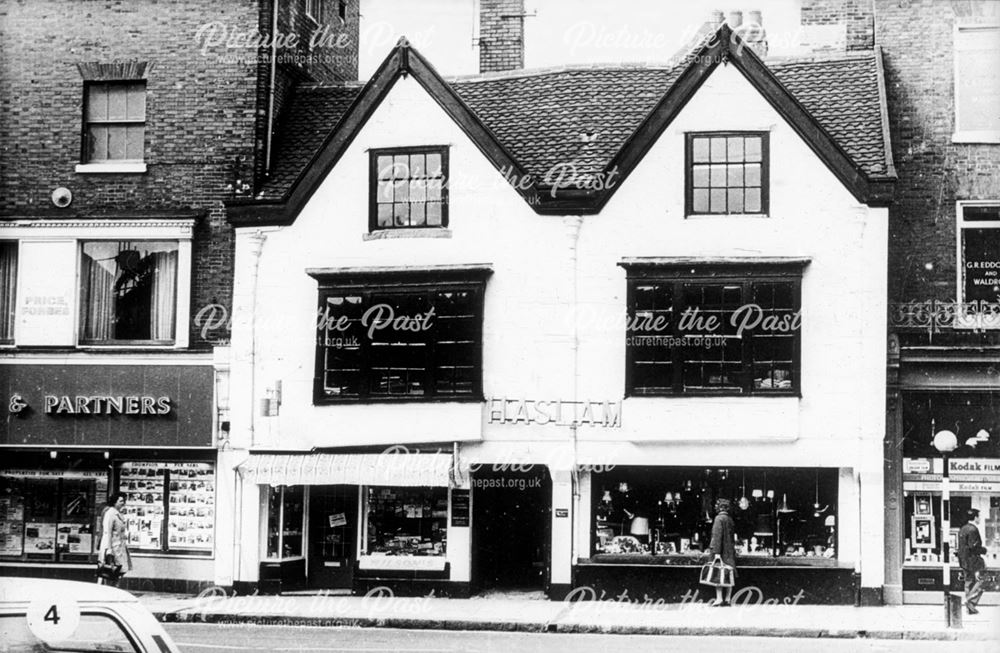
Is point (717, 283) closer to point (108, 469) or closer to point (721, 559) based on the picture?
point (721, 559)

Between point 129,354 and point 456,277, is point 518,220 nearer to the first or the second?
point 456,277

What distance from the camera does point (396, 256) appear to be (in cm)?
2292

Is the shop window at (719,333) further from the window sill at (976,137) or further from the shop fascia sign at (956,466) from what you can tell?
the window sill at (976,137)

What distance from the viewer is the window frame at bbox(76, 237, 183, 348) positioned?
23531 millimetres

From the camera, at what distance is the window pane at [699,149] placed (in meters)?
22.0

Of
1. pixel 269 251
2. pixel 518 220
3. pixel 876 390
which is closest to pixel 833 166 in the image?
pixel 876 390

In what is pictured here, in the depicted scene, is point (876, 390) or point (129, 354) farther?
point (129, 354)

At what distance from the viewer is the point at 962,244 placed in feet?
73.6

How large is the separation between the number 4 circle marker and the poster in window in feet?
63.7

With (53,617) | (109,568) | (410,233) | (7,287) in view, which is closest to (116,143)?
(7,287)


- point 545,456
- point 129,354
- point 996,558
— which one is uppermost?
point 129,354

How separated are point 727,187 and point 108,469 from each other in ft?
41.9

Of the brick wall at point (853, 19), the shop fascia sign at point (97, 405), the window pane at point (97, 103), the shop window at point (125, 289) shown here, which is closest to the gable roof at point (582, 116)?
the brick wall at point (853, 19)

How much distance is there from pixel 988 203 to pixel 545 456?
9245 millimetres
